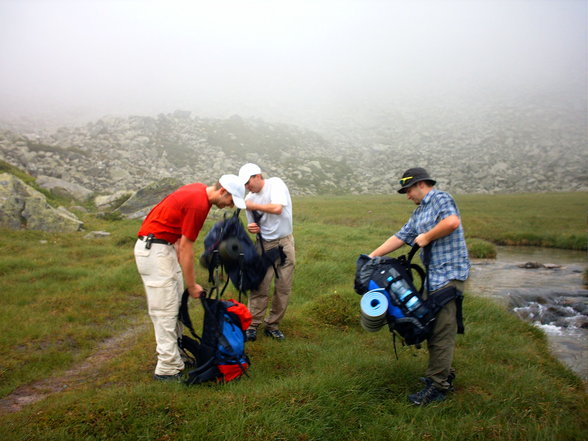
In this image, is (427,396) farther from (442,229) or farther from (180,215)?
(180,215)

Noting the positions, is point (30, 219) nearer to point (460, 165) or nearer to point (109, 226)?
point (109, 226)

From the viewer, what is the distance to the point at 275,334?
721cm

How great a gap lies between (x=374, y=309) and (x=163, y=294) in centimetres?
278

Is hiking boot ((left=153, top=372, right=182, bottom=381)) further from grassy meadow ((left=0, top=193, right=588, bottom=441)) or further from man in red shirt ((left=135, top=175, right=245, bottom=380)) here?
grassy meadow ((left=0, top=193, right=588, bottom=441))

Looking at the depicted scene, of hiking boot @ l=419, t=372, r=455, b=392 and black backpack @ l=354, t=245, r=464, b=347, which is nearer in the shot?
black backpack @ l=354, t=245, r=464, b=347

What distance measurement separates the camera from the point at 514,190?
5050 centimetres

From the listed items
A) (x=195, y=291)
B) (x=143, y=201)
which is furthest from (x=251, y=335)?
(x=143, y=201)

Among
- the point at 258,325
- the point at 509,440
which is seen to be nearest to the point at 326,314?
the point at 258,325

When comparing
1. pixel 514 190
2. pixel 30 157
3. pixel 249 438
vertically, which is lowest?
pixel 514 190

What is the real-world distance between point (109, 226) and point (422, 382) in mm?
17522

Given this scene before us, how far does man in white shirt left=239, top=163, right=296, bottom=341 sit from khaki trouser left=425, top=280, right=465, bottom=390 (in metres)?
2.82

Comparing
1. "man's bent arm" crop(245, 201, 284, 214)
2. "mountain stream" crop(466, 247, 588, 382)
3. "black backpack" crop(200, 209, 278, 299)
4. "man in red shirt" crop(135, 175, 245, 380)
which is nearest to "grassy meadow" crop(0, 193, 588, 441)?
"man in red shirt" crop(135, 175, 245, 380)

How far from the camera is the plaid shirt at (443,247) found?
196 inches

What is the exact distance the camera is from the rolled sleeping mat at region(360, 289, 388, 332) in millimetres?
4824
